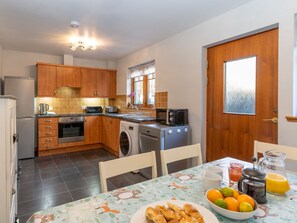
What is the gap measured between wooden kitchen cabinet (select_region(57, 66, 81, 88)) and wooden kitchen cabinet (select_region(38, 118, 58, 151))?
934 millimetres

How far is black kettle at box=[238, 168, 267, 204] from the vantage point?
2.79 ft

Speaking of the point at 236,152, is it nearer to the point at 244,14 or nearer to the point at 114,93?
the point at 244,14

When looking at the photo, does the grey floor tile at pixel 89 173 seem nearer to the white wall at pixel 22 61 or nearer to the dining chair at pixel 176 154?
the dining chair at pixel 176 154

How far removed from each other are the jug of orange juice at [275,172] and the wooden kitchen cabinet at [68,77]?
447 cm

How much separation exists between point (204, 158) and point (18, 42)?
4.07 metres

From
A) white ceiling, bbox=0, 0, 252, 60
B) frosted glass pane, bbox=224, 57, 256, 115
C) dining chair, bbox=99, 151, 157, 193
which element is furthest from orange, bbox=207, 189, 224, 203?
white ceiling, bbox=0, 0, 252, 60

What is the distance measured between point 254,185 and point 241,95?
1.74 metres

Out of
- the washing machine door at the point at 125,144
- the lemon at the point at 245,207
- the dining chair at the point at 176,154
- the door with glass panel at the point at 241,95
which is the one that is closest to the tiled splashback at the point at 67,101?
the washing machine door at the point at 125,144

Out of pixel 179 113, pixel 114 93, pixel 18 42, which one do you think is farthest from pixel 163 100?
pixel 18 42

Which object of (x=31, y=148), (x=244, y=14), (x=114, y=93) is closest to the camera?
(x=244, y=14)

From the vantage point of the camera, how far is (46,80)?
4324mm

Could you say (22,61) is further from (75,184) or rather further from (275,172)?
(275,172)

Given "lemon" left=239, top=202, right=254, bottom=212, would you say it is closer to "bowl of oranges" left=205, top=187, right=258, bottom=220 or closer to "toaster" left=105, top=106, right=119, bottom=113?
"bowl of oranges" left=205, top=187, right=258, bottom=220

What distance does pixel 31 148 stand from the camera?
3.87 metres
